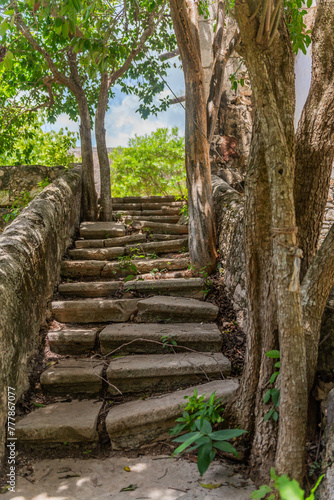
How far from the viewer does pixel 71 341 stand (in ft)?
9.96

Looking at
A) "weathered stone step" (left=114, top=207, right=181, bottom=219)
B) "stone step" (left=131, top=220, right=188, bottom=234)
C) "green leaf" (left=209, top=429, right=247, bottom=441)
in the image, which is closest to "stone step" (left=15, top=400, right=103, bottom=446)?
"green leaf" (left=209, top=429, right=247, bottom=441)

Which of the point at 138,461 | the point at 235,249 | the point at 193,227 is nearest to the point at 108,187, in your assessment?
the point at 193,227

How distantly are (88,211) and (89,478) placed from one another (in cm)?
405

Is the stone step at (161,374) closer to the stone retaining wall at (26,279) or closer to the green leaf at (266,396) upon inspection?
the stone retaining wall at (26,279)

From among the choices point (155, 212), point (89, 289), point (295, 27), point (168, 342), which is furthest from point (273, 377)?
point (155, 212)

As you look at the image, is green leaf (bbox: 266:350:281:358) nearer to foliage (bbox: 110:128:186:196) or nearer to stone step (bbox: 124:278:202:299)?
stone step (bbox: 124:278:202:299)

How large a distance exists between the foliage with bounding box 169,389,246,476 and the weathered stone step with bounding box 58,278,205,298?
1.44 meters

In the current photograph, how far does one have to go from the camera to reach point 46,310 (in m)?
3.29

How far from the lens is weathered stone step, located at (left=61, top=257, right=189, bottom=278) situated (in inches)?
157

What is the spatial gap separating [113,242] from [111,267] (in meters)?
0.70

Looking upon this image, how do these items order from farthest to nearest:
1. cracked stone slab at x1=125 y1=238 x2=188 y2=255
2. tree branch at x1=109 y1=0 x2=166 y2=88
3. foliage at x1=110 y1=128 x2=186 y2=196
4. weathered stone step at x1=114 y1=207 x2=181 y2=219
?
foliage at x1=110 y1=128 x2=186 y2=196 → weathered stone step at x1=114 y1=207 x2=181 y2=219 → tree branch at x1=109 y1=0 x2=166 y2=88 → cracked stone slab at x1=125 y1=238 x2=188 y2=255

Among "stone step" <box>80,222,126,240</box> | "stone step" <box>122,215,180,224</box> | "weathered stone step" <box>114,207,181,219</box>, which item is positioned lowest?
"stone step" <box>80,222,126,240</box>

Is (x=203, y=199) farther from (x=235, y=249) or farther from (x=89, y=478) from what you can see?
(x=89, y=478)

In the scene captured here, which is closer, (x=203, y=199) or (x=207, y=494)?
(x=207, y=494)
